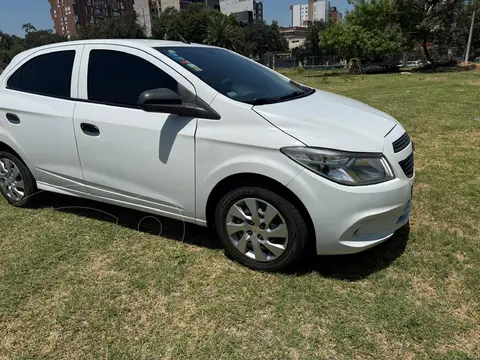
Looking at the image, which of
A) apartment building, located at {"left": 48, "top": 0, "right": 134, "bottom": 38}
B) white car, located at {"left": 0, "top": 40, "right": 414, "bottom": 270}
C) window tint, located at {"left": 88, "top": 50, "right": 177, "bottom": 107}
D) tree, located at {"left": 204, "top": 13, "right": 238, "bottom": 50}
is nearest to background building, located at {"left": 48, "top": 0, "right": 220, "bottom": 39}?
apartment building, located at {"left": 48, "top": 0, "right": 134, "bottom": 38}

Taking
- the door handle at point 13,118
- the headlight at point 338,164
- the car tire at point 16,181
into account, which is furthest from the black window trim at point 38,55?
the headlight at point 338,164

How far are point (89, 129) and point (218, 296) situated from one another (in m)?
1.72

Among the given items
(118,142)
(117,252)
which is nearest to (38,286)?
(117,252)

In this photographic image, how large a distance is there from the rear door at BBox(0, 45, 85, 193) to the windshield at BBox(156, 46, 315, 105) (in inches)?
39.0

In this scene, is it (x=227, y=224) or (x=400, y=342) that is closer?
(x=400, y=342)

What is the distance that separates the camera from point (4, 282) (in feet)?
9.37

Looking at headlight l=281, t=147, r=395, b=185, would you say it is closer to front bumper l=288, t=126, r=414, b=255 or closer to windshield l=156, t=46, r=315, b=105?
front bumper l=288, t=126, r=414, b=255

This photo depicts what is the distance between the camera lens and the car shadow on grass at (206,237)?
111 inches

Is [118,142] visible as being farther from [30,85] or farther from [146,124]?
[30,85]

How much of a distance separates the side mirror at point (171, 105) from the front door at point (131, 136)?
67 mm

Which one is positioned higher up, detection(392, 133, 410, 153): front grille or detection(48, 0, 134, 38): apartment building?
detection(48, 0, 134, 38): apartment building

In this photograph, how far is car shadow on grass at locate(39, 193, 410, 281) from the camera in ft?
9.28

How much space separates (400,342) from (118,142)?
239 cm

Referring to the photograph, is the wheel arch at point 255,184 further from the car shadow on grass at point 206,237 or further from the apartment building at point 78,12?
the apartment building at point 78,12
